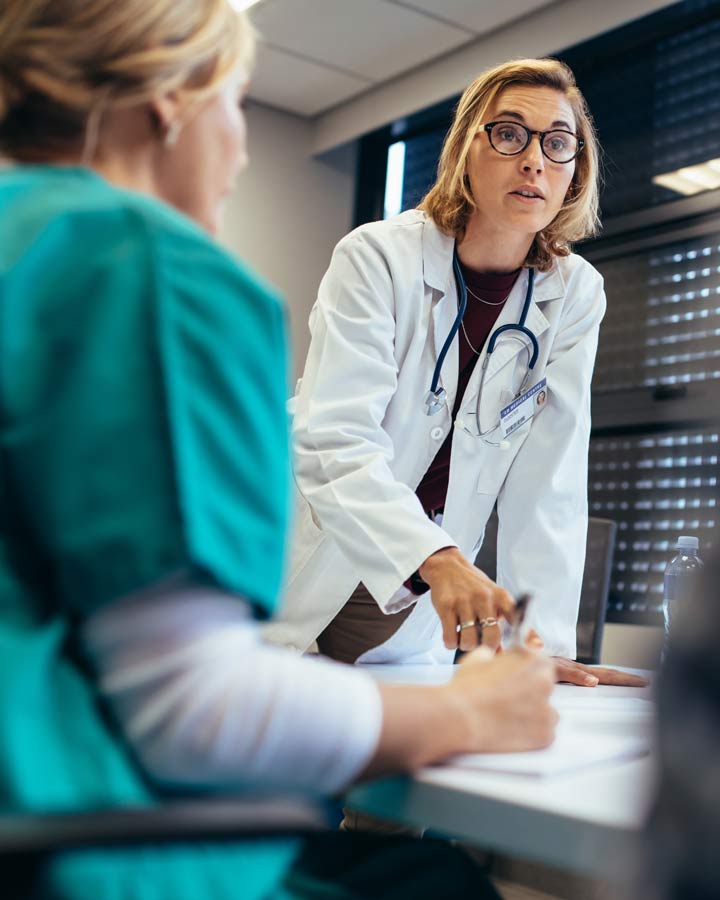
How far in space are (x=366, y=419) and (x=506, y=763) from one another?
2.72 feet

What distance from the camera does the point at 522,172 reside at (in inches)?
69.4

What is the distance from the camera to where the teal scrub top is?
596mm

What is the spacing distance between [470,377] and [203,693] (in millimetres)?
1200

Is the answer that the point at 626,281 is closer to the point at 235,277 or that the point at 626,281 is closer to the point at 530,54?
the point at 530,54

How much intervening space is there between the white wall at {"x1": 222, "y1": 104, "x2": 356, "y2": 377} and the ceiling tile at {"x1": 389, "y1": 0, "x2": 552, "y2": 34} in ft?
3.66

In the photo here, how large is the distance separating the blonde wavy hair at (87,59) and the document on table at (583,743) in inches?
21.5

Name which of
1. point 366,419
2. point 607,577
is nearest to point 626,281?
point 607,577

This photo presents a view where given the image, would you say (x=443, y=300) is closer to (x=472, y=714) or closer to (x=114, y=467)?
(x=472, y=714)

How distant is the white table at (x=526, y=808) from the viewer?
67 cm

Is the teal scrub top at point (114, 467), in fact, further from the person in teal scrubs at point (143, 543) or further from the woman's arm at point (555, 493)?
the woman's arm at point (555, 493)

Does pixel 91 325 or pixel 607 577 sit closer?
pixel 91 325

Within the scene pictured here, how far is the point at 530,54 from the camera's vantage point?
3.65 m

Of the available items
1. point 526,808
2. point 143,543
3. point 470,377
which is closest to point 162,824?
point 143,543

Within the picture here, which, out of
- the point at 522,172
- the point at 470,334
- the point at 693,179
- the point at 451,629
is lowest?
the point at 451,629
